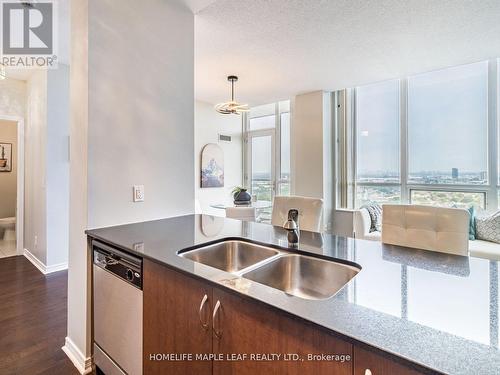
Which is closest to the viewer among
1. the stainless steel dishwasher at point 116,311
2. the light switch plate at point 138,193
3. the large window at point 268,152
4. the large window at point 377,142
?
the stainless steel dishwasher at point 116,311

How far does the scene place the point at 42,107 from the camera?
3.31 metres

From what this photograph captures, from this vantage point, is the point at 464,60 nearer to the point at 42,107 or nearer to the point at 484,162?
the point at 484,162

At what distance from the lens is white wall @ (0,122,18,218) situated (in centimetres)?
501

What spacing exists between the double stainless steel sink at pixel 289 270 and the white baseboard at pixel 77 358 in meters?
1.08

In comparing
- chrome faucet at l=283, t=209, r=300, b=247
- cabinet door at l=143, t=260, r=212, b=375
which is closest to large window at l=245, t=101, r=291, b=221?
chrome faucet at l=283, t=209, r=300, b=247

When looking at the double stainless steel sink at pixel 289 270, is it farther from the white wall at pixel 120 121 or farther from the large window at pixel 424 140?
the large window at pixel 424 140

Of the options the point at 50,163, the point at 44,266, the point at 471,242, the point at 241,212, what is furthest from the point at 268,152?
the point at 44,266

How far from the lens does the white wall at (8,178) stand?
5.01 m

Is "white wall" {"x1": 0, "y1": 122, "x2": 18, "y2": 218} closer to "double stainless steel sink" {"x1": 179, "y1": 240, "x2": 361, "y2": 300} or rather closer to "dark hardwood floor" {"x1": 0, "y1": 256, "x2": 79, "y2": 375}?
"dark hardwood floor" {"x1": 0, "y1": 256, "x2": 79, "y2": 375}

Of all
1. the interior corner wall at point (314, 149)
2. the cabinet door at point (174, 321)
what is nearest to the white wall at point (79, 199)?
the cabinet door at point (174, 321)

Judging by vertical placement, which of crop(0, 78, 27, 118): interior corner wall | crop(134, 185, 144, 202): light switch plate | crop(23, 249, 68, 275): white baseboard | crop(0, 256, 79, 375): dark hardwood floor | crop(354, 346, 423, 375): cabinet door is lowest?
crop(0, 256, 79, 375): dark hardwood floor

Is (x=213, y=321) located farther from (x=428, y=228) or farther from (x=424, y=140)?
(x=424, y=140)

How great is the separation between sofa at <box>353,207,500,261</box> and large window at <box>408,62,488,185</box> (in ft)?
3.33

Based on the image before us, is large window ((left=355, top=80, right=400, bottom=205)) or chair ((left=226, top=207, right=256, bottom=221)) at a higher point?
large window ((left=355, top=80, right=400, bottom=205))
